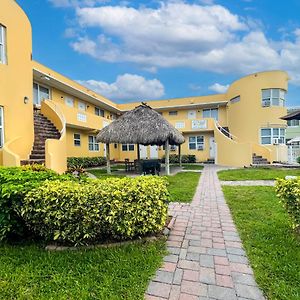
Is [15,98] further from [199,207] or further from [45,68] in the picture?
[199,207]

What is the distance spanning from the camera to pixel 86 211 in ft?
11.1

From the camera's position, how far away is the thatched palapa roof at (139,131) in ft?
41.6

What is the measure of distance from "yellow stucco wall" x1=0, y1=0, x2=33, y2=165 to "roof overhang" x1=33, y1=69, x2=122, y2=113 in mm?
3224

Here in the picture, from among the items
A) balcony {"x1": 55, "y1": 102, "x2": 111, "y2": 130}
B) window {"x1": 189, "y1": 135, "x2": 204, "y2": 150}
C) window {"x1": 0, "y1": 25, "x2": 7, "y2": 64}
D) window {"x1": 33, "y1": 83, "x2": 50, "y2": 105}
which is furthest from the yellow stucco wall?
window {"x1": 189, "y1": 135, "x2": 204, "y2": 150}

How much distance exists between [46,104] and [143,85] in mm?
21523

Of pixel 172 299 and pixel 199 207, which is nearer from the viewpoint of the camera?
pixel 172 299

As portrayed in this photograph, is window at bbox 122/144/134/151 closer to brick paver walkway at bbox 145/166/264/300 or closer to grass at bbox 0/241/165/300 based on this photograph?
brick paver walkway at bbox 145/166/264/300

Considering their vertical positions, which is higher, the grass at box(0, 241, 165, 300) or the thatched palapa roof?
the thatched palapa roof

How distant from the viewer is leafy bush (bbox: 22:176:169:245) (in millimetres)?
3404

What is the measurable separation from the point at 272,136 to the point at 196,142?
7.01 metres

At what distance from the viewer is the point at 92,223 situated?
346 centimetres

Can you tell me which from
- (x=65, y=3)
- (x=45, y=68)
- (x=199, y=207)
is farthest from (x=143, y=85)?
(x=199, y=207)

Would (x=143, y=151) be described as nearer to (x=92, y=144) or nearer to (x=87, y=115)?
(x=92, y=144)

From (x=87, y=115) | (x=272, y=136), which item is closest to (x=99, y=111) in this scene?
(x=87, y=115)
